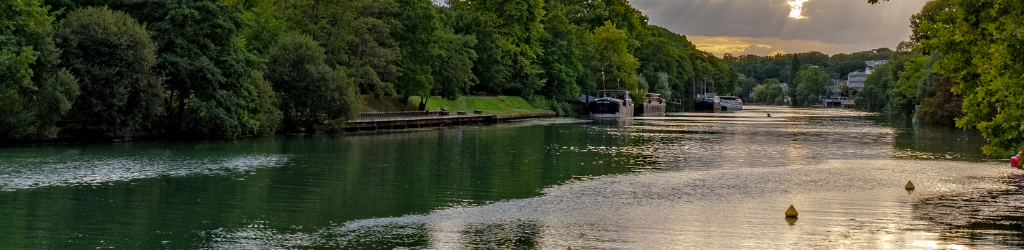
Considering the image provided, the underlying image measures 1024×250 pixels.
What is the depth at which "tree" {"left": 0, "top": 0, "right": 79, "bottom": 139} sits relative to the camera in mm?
38438

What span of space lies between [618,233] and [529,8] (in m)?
78.5

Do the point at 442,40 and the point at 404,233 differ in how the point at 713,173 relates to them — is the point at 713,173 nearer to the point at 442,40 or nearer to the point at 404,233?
the point at 404,233

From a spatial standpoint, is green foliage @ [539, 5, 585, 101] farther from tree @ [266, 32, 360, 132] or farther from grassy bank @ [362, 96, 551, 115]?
tree @ [266, 32, 360, 132]

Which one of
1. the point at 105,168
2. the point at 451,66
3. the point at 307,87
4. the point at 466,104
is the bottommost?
the point at 105,168

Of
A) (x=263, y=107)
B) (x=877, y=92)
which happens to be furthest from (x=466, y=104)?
(x=877, y=92)

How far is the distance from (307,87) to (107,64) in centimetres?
1258

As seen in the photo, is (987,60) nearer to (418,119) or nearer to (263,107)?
(263,107)

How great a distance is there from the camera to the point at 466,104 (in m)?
87.6

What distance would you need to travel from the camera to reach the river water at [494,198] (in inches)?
710

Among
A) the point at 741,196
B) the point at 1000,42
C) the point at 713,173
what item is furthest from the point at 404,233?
the point at 713,173

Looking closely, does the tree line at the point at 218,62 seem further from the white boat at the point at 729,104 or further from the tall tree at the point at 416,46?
the white boat at the point at 729,104

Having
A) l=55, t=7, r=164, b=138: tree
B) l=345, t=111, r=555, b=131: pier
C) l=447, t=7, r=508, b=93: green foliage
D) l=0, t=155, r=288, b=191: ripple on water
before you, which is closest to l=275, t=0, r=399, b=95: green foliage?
l=345, t=111, r=555, b=131: pier

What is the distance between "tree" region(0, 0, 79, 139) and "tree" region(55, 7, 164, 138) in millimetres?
1196

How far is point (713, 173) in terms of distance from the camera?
31.9 metres
